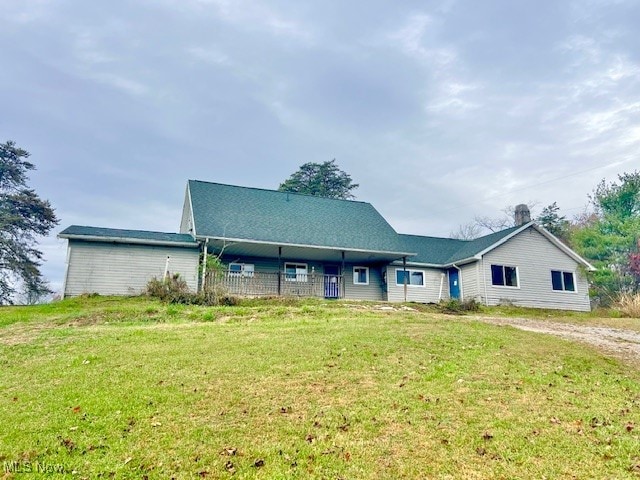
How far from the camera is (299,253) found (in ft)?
70.6

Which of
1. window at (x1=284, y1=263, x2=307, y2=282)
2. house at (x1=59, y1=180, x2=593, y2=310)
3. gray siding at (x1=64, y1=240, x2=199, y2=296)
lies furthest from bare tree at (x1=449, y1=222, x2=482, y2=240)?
gray siding at (x1=64, y1=240, x2=199, y2=296)

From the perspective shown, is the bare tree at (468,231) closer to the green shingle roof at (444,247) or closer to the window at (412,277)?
the green shingle roof at (444,247)

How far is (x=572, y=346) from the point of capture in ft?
29.0

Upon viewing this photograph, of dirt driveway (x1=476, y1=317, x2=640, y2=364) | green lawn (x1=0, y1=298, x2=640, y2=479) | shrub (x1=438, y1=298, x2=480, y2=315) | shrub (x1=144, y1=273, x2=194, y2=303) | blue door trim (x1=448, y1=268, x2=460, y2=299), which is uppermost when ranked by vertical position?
blue door trim (x1=448, y1=268, x2=460, y2=299)

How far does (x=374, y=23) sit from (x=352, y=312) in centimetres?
1161

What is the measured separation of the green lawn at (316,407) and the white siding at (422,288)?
44.4 feet

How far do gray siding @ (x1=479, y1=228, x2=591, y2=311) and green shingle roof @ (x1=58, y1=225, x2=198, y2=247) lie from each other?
1556 centimetres

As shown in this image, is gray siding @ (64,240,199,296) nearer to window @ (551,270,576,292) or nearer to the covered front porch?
the covered front porch

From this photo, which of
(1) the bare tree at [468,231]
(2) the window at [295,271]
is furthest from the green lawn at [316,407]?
(1) the bare tree at [468,231]

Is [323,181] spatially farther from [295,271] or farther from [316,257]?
[295,271]

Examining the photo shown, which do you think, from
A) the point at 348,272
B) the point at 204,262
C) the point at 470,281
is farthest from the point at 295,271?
the point at 470,281

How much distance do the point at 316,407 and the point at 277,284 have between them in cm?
1562

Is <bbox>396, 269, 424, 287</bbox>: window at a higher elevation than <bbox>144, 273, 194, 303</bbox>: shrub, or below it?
higher

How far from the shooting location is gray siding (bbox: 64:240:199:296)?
17172mm
